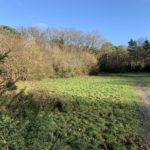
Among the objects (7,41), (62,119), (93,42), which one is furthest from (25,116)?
(93,42)

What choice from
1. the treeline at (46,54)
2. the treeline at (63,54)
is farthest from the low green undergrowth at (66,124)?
the treeline at (46,54)

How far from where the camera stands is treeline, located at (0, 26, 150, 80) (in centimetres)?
2314

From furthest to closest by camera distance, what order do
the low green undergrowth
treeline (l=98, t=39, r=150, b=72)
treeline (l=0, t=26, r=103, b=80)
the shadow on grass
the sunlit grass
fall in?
treeline (l=98, t=39, r=150, b=72)
treeline (l=0, t=26, r=103, b=80)
the sunlit grass
the shadow on grass
the low green undergrowth

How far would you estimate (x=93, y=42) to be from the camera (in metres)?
52.2

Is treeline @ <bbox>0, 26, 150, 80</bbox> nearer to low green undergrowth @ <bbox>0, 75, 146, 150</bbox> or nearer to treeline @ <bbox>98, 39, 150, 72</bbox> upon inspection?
treeline @ <bbox>98, 39, 150, 72</bbox>

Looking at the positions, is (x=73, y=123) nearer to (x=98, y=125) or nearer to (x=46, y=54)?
(x=98, y=125)

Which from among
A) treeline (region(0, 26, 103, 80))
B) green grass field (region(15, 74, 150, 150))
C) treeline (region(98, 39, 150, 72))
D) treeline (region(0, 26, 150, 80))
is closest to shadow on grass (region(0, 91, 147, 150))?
green grass field (region(15, 74, 150, 150))

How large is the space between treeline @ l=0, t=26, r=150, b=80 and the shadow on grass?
142 centimetres

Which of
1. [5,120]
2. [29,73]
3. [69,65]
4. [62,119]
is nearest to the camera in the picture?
[5,120]

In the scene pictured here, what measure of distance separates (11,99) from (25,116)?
2.25 feet

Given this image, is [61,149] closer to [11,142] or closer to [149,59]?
[11,142]

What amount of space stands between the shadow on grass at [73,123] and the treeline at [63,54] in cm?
142

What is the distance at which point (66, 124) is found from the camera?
8562 mm

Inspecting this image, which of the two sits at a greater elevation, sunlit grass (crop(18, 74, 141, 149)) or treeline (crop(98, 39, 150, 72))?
treeline (crop(98, 39, 150, 72))
